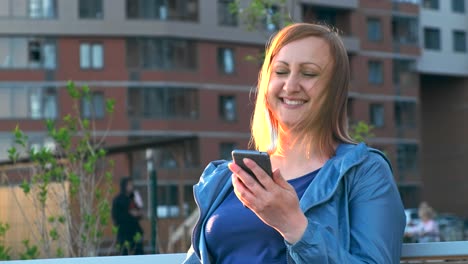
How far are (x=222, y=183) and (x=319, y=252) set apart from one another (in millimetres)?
656

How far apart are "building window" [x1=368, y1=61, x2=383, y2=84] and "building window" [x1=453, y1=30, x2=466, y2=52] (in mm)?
7434

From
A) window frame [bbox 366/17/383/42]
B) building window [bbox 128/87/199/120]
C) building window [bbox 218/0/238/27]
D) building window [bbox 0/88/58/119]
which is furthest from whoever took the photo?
window frame [bbox 366/17/383/42]

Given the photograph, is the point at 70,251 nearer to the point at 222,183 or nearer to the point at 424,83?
the point at 222,183

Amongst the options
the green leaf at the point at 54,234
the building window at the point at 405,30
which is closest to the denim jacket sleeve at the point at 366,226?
the green leaf at the point at 54,234

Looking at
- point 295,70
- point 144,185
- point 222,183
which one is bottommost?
point 144,185

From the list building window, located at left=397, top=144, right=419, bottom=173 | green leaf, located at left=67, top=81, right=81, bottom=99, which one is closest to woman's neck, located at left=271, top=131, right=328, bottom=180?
green leaf, located at left=67, top=81, right=81, bottom=99

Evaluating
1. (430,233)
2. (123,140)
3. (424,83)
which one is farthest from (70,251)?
(424,83)

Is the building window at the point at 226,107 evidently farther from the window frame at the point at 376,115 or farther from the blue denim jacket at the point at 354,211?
the blue denim jacket at the point at 354,211

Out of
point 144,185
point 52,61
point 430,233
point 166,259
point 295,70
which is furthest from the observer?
point 52,61

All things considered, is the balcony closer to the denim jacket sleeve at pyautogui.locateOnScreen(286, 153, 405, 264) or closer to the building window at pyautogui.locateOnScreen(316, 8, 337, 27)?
the building window at pyautogui.locateOnScreen(316, 8, 337, 27)

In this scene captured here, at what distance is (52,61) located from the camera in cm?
5491

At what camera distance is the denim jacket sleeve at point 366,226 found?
2.88m

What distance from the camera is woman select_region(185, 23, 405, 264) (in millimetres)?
2932

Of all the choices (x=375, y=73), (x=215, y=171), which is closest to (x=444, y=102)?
(x=375, y=73)
